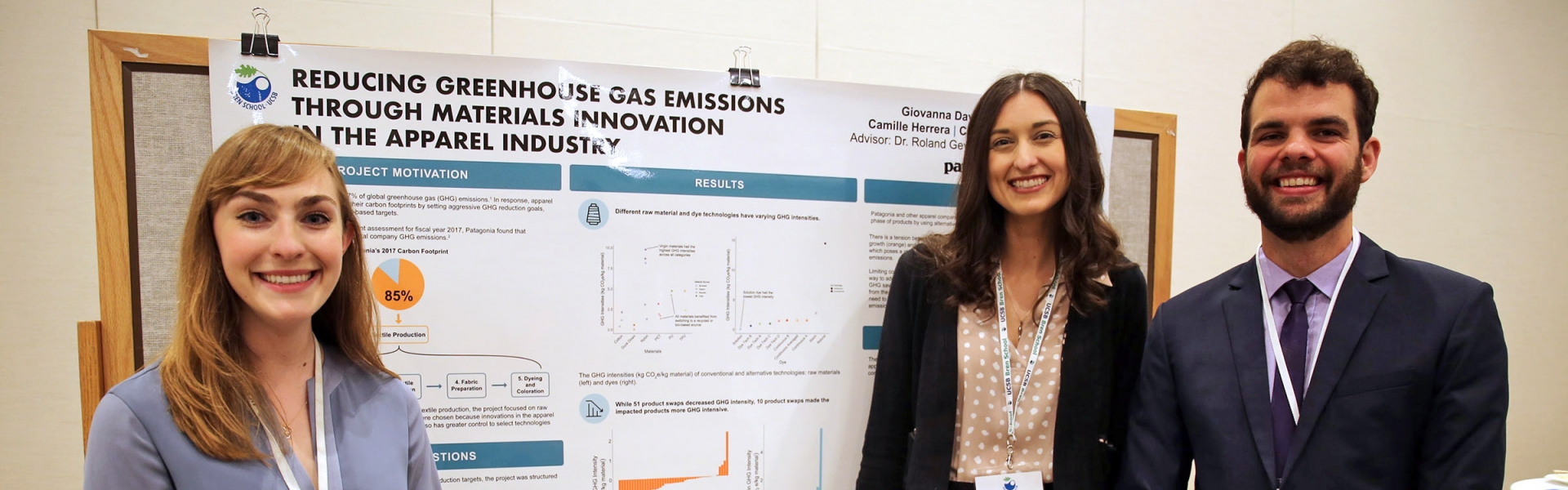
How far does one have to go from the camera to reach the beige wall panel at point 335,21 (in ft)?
5.64

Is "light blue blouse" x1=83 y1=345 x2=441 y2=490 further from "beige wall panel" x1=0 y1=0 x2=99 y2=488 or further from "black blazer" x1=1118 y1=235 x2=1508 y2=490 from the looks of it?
"black blazer" x1=1118 y1=235 x2=1508 y2=490

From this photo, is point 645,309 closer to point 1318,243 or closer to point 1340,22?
point 1318,243

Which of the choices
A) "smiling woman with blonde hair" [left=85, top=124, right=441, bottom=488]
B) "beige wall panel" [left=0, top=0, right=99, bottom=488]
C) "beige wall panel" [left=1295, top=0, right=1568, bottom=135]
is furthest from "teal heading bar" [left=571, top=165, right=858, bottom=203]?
"beige wall panel" [left=1295, top=0, right=1568, bottom=135]

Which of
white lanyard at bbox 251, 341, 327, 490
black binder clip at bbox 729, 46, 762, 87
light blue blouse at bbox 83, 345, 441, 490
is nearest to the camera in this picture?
light blue blouse at bbox 83, 345, 441, 490

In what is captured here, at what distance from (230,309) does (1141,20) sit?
2.64 metres

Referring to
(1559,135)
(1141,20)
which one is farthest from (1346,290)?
(1559,135)

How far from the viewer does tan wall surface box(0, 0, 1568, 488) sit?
171cm

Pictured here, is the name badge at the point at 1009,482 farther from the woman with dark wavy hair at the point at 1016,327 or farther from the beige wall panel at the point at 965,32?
the beige wall panel at the point at 965,32

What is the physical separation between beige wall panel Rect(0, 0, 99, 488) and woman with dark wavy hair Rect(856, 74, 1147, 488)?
A: 2.01 meters

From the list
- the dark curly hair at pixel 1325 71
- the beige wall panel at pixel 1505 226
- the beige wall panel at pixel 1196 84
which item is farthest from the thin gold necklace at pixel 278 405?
the beige wall panel at pixel 1505 226

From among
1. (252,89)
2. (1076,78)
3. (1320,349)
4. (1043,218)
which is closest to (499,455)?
(252,89)

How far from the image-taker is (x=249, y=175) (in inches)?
41.3

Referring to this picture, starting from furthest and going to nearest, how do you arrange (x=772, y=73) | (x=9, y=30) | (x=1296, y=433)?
(x=772, y=73), (x=9, y=30), (x=1296, y=433)

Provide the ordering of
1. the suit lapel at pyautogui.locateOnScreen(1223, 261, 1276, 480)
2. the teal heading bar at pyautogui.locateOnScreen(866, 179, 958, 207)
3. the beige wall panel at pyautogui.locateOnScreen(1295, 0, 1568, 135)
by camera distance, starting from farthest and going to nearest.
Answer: the beige wall panel at pyautogui.locateOnScreen(1295, 0, 1568, 135) → the teal heading bar at pyautogui.locateOnScreen(866, 179, 958, 207) → the suit lapel at pyautogui.locateOnScreen(1223, 261, 1276, 480)
